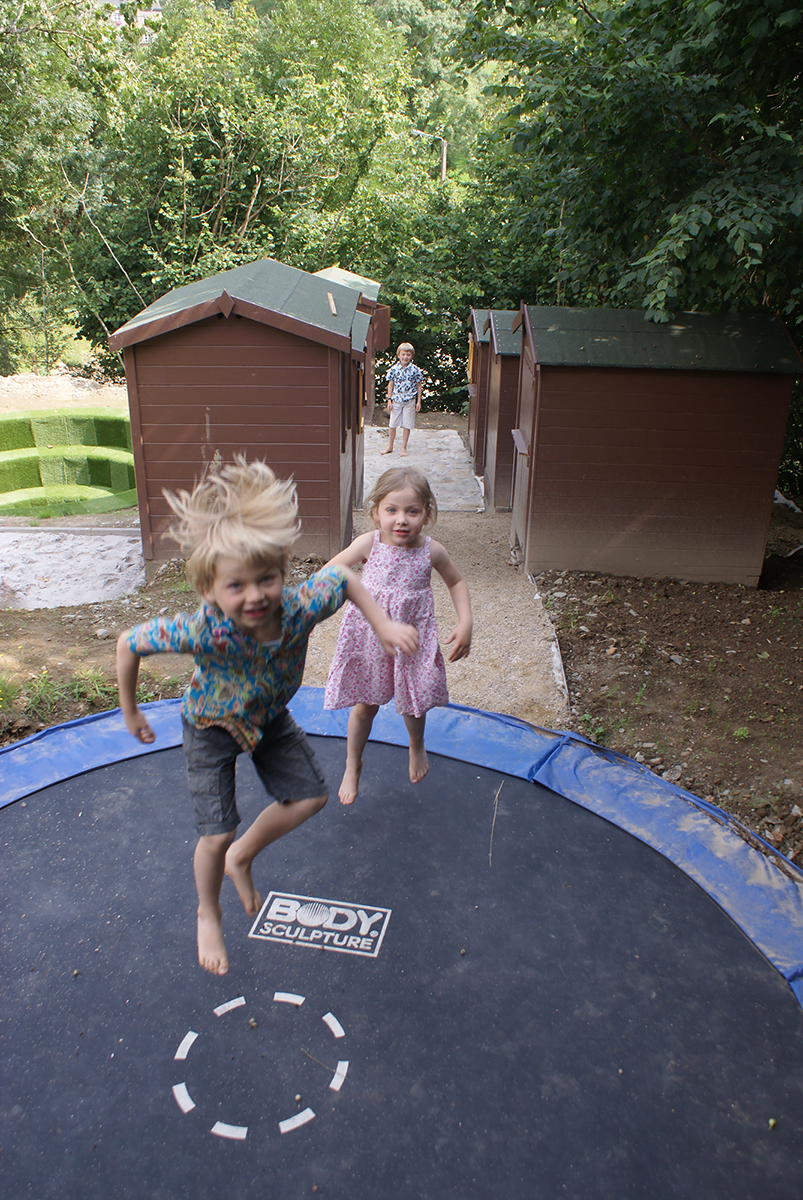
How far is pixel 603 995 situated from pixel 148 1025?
3.44ft

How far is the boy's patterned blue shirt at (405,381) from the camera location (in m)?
8.52

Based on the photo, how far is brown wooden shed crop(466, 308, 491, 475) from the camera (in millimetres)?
8258

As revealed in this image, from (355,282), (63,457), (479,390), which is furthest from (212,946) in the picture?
(63,457)

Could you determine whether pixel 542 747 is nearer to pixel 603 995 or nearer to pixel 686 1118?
pixel 603 995

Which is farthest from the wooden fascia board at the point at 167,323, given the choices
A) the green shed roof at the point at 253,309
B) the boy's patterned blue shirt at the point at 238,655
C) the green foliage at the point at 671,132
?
the boy's patterned blue shirt at the point at 238,655

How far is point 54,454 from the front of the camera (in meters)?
11.4

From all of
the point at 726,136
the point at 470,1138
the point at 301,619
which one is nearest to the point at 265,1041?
the point at 470,1138

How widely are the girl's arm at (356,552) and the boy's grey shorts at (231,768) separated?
536 millimetres

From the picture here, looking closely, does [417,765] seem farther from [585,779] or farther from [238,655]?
[238,655]

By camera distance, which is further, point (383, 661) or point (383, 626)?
point (383, 661)

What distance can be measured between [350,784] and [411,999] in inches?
31.6

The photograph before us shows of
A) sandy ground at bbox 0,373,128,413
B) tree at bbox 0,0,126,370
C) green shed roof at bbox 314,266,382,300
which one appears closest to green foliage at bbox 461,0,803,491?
green shed roof at bbox 314,266,382,300

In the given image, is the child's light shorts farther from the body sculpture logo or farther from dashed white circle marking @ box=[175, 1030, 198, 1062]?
dashed white circle marking @ box=[175, 1030, 198, 1062]

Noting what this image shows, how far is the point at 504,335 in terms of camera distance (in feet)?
22.9
